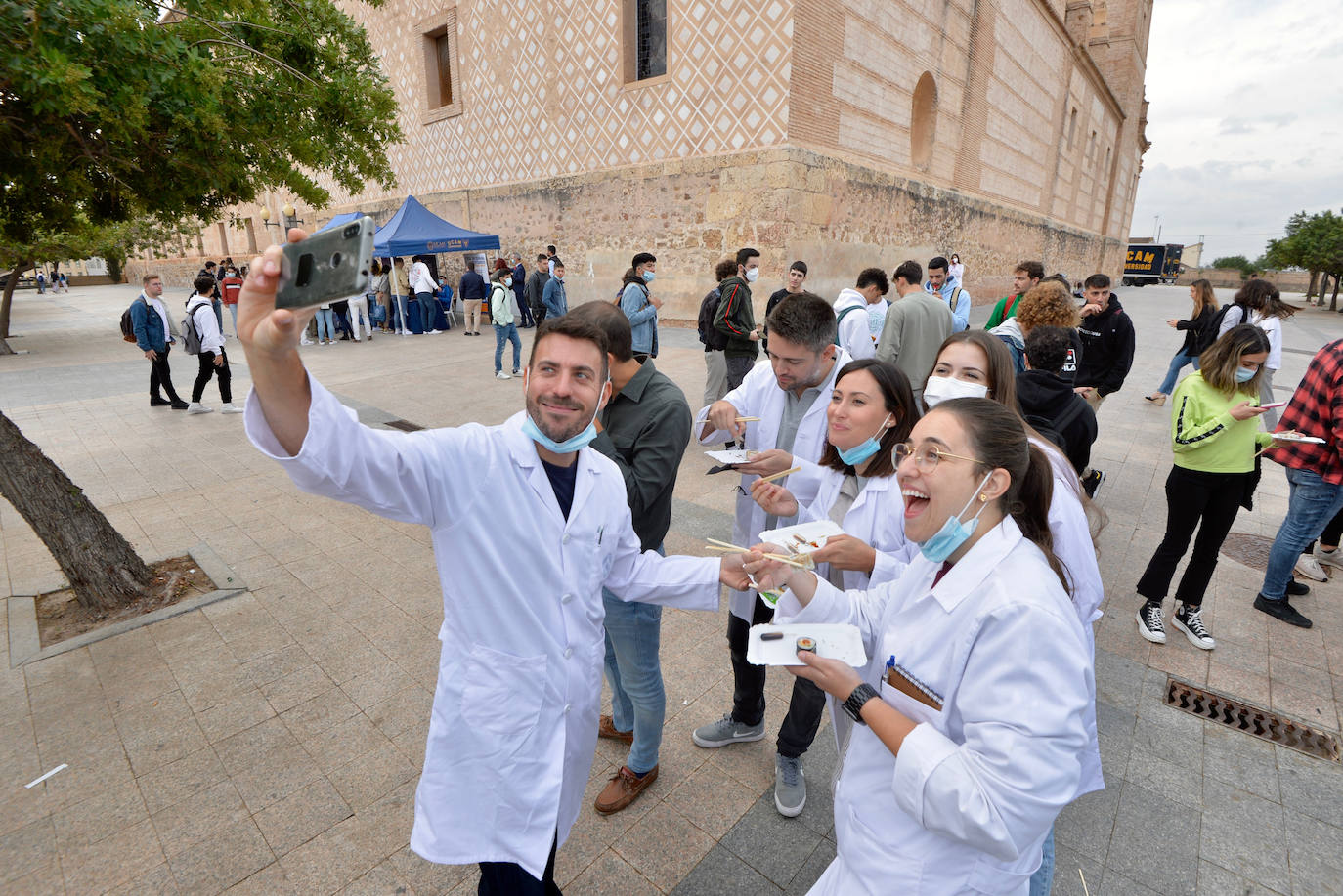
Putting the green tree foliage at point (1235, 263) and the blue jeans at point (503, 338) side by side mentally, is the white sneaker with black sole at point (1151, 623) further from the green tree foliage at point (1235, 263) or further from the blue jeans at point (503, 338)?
the green tree foliage at point (1235, 263)

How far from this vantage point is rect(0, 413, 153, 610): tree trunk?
13.1 ft

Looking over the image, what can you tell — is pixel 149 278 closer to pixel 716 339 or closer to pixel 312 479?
pixel 716 339

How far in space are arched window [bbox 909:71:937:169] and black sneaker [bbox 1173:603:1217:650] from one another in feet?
56.3

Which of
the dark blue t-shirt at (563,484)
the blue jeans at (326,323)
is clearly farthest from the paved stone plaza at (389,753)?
the blue jeans at (326,323)

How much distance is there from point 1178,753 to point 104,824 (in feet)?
15.6

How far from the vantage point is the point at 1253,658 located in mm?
3771

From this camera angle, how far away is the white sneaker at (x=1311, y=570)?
4680mm

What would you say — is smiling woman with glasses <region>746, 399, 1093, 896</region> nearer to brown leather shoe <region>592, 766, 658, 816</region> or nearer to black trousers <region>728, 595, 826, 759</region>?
black trousers <region>728, 595, 826, 759</region>

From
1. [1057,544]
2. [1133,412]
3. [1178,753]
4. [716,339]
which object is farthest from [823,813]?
[1133,412]

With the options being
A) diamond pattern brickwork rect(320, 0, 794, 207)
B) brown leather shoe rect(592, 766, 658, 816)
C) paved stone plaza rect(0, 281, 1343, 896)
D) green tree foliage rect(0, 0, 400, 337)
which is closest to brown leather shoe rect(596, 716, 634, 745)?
paved stone plaza rect(0, 281, 1343, 896)

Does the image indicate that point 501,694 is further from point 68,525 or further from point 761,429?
point 68,525

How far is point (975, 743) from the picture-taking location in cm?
126

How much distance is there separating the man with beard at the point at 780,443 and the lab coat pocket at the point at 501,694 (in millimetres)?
1077

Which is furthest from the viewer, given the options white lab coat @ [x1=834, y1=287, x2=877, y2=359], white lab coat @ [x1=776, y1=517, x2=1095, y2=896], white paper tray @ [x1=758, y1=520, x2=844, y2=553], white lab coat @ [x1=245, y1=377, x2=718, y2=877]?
white lab coat @ [x1=834, y1=287, x2=877, y2=359]
